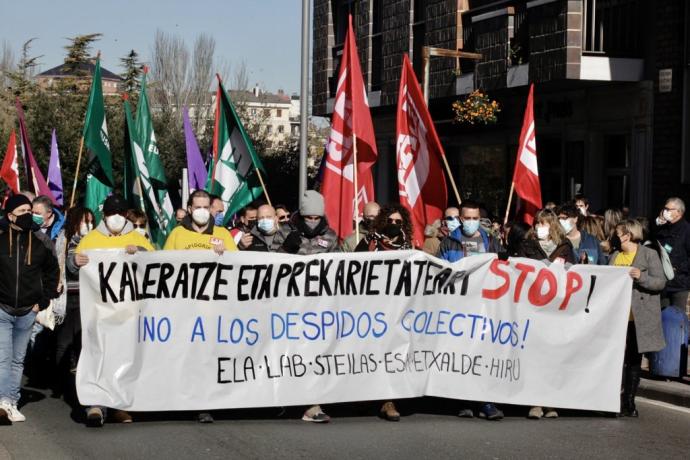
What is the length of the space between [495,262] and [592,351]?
1053 mm

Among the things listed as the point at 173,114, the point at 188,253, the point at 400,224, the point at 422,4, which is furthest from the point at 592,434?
the point at 173,114

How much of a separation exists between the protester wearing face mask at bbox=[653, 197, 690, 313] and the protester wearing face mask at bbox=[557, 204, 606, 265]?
0.73 meters

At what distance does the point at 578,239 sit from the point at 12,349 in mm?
5529

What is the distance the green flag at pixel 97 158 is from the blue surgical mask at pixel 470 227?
675 centimetres

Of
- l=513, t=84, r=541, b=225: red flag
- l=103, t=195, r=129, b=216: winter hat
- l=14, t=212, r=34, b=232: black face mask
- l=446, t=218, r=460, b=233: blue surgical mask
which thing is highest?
l=513, t=84, r=541, b=225: red flag

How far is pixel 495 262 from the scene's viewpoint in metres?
9.77

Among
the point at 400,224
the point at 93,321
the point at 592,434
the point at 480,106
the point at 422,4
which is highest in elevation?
the point at 422,4

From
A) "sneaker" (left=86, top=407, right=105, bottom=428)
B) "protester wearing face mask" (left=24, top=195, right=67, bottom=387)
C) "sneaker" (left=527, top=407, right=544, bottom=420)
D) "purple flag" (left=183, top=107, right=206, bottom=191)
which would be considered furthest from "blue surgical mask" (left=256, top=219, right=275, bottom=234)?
"purple flag" (left=183, top=107, right=206, bottom=191)

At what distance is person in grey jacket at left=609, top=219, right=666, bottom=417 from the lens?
9.93m

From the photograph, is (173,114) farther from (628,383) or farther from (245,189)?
(628,383)

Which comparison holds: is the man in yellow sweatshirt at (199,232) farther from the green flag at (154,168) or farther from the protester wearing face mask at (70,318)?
the green flag at (154,168)

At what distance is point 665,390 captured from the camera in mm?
10812

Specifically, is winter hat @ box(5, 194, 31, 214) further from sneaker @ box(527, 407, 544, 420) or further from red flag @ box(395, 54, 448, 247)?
sneaker @ box(527, 407, 544, 420)

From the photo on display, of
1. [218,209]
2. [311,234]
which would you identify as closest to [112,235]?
[311,234]
